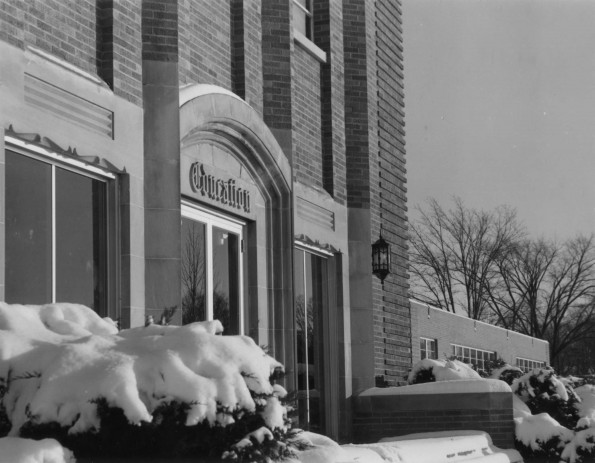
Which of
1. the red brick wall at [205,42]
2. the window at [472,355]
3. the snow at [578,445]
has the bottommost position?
the snow at [578,445]

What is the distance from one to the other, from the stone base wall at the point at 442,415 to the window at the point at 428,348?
18.1m

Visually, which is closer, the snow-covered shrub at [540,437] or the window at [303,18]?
the snow-covered shrub at [540,437]

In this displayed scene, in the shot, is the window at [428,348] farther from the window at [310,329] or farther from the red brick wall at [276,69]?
the red brick wall at [276,69]

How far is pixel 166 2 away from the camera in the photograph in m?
12.3

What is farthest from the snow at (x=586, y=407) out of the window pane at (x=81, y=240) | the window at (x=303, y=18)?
the window pane at (x=81, y=240)

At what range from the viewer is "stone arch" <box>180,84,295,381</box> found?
45.8 feet

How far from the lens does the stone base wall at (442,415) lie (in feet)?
48.9

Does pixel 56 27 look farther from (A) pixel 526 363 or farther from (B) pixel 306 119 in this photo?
(A) pixel 526 363

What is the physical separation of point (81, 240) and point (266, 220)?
14.6 feet

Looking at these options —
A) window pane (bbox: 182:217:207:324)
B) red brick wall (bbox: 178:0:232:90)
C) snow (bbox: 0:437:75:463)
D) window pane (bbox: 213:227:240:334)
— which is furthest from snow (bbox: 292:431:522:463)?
red brick wall (bbox: 178:0:232:90)

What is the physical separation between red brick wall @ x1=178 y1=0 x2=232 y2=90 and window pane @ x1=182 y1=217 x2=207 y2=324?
1.83 meters

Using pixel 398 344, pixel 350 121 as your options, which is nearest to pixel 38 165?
pixel 350 121

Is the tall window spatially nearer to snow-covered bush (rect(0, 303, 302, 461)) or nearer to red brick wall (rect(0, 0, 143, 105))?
red brick wall (rect(0, 0, 143, 105))

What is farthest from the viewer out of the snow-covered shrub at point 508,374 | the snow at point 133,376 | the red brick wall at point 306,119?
the snow-covered shrub at point 508,374
